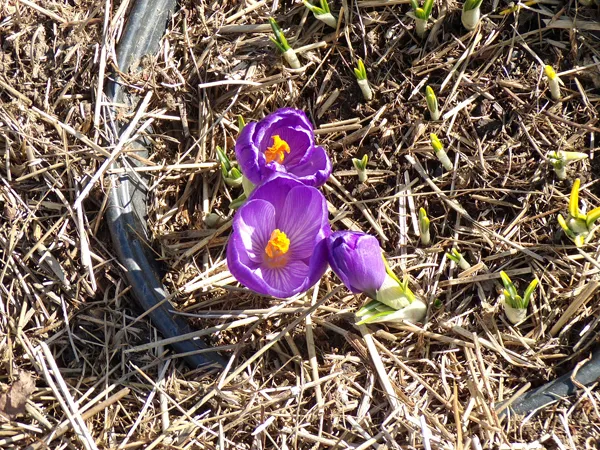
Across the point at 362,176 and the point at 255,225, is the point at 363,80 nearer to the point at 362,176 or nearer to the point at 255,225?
the point at 362,176

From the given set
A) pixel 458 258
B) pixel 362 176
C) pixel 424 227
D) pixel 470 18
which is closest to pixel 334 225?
pixel 362 176

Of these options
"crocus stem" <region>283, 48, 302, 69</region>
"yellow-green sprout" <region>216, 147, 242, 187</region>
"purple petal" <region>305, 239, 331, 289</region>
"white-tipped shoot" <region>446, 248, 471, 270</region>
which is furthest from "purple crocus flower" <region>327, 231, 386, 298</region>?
"crocus stem" <region>283, 48, 302, 69</region>

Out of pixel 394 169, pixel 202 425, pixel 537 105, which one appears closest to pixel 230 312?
pixel 202 425

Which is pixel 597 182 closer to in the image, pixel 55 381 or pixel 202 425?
pixel 202 425

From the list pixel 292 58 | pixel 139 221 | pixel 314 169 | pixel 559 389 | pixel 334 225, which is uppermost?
pixel 292 58

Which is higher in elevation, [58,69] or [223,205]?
[58,69]

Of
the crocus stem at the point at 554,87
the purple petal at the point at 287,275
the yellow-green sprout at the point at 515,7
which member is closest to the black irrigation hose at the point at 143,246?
the purple petal at the point at 287,275

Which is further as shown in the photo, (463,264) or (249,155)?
(463,264)
